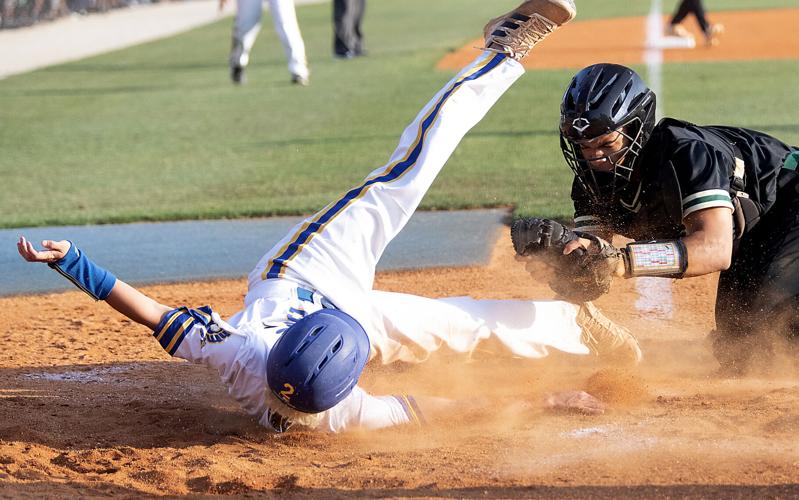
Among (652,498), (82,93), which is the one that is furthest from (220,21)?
(652,498)

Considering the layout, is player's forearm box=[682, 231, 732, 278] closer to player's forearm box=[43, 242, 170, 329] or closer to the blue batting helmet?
the blue batting helmet

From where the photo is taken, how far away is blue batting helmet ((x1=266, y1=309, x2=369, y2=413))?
4016mm

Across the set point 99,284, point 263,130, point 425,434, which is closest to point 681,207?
point 425,434

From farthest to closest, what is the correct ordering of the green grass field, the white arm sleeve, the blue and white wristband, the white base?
the white base
the green grass field
the white arm sleeve
the blue and white wristband

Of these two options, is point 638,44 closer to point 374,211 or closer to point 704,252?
point 704,252

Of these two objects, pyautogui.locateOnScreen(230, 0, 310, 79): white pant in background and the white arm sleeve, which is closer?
the white arm sleeve

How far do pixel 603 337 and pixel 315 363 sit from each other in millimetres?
1603

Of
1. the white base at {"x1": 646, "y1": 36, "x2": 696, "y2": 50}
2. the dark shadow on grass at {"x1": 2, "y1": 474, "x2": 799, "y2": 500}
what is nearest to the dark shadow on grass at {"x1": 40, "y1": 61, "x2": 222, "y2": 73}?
the white base at {"x1": 646, "y1": 36, "x2": 696, "y2": 50}

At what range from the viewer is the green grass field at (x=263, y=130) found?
30.7 ft

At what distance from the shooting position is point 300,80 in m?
15.9

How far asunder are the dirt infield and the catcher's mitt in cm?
60

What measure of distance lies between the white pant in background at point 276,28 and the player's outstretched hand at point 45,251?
35.2 feet

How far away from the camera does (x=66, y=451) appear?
14.4 ft

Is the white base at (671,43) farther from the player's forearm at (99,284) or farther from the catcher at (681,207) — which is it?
the player's forearm at (99,284)
